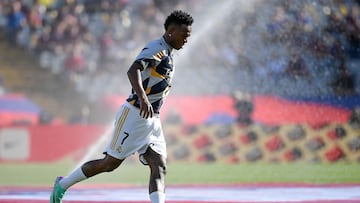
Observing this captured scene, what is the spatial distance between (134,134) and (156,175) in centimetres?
45

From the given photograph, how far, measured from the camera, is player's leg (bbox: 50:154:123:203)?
761cm

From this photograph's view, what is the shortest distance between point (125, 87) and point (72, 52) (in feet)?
A: 8.67

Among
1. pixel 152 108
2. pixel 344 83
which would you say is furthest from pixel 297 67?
pixel 152 108

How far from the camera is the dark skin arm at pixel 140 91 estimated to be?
696 centimetres

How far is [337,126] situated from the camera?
1622 centimetres

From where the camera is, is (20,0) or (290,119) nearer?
(290,119)

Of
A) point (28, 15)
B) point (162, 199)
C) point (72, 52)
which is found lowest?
point (162, 199)

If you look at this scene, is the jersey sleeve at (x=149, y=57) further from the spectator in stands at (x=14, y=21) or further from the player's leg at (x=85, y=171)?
the spectator in stands at (x=14, y=21)

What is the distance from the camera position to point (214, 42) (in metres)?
21.5

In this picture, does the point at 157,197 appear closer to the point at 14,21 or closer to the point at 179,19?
the point at 179,19

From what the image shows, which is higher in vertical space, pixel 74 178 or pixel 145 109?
pixel 145 109

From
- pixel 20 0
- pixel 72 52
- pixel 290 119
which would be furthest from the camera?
pixel 20 0

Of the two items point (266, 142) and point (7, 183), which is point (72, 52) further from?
point (7, 183)

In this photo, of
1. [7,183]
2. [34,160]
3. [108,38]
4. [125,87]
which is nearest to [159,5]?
[108,38]
